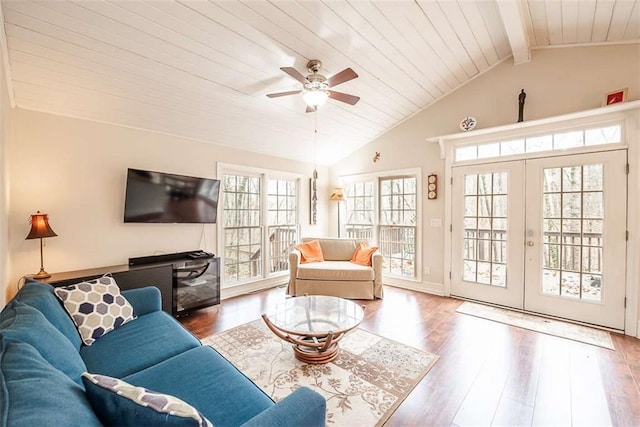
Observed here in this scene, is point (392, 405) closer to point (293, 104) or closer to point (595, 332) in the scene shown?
point (595, 332)

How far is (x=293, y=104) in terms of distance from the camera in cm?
363

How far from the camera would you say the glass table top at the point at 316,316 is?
233cm

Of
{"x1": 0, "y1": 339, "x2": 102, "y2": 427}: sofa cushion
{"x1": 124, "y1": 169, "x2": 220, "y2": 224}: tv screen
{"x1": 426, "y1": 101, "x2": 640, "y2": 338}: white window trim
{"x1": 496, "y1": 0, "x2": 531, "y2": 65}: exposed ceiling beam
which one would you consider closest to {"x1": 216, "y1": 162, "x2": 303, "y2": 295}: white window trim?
{"x1": 124, "y1": 169, "x2": 220, "y2": 224}: tv screen

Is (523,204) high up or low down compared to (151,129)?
down

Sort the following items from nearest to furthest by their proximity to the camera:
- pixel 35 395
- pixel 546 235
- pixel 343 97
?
pixel 35 395
pixel 343 97
pixel 546 235

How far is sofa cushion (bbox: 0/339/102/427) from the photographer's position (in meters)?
0.69

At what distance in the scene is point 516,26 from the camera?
2.92 meters

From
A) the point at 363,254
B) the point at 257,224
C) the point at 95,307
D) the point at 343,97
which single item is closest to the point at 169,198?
the point at 257,224

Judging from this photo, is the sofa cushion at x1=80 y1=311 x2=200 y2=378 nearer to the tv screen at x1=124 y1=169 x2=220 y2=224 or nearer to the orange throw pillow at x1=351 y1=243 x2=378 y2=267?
the tv screen at x1=124 y1=169 x2=220 y2=224

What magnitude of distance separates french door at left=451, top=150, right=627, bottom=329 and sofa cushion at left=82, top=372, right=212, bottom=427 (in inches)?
159

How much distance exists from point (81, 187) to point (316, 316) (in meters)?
2.83

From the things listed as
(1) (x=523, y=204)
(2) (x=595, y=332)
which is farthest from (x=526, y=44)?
(2) (x=595, y=332)

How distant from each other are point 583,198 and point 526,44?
1908 millimetres

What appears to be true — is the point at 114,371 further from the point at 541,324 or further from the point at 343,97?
the point at 541,324
